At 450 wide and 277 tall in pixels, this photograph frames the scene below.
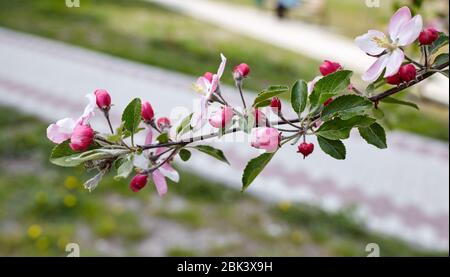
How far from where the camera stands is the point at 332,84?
0.85m

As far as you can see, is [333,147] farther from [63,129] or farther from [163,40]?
[163,40]

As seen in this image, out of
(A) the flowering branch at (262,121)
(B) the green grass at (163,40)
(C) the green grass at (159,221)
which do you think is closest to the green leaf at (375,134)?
(A) the flowering branch at (262,121)

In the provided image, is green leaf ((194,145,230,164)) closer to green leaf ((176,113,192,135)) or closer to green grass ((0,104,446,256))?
green leaf ((176,113,192,135))

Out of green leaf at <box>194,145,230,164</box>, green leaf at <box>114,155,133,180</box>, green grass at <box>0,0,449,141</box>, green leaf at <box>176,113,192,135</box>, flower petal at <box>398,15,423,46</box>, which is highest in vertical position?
green grass at <box>0,0,449,141</box>

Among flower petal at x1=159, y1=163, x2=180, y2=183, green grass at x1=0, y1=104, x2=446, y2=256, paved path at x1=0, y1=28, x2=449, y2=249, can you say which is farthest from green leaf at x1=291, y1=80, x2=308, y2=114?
paved path at x1=0, y1=28, x2=449, y2=249

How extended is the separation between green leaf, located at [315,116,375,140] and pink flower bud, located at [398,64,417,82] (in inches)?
3.9

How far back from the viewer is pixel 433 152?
4.83 m

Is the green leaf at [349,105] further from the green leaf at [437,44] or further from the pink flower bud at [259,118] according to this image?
the green leaf at [437,44]

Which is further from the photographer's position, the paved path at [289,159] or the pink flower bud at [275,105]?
the paved path at [289,159]

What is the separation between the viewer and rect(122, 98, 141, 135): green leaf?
883 millimetres

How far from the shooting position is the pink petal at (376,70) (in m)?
0.85

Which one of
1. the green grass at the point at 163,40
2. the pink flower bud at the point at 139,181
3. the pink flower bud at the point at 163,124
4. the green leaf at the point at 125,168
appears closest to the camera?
the green leaf at the point at 125,168

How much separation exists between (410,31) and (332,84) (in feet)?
0.44
